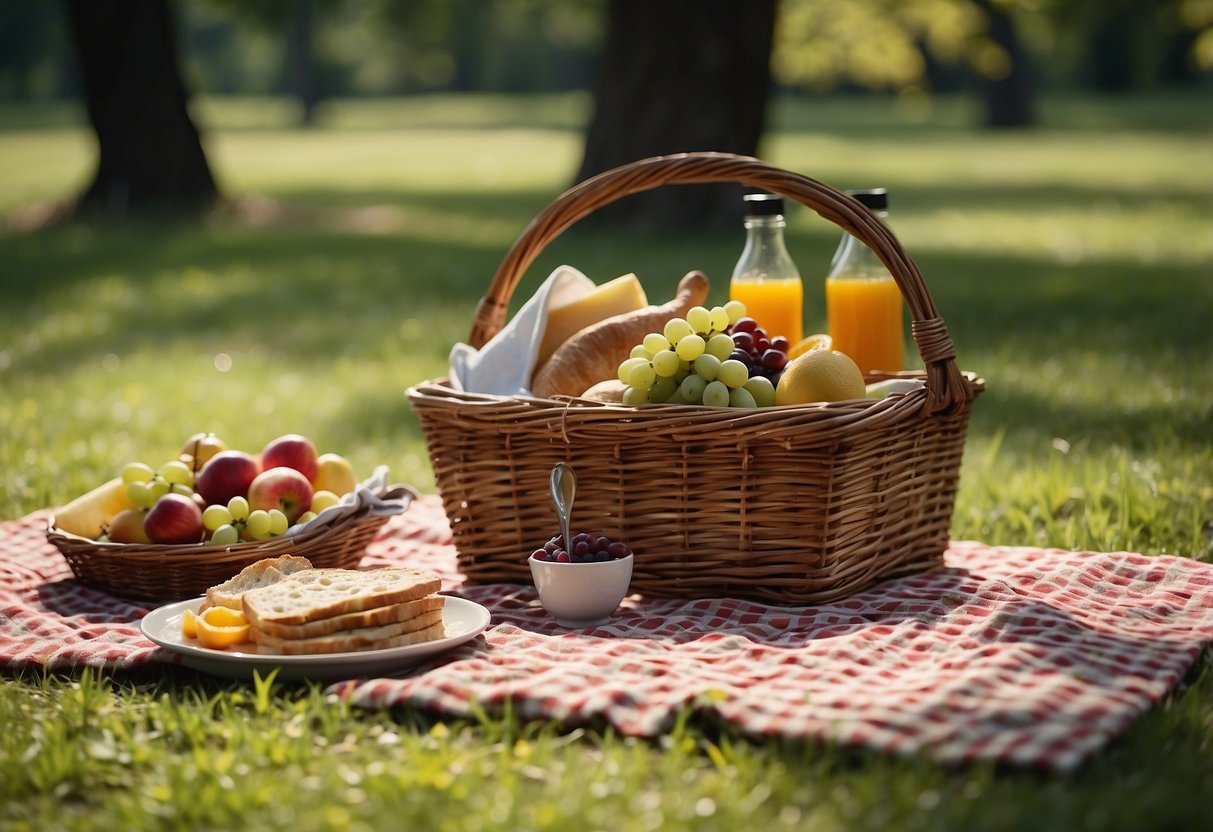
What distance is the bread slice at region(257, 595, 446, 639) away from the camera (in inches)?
92.1

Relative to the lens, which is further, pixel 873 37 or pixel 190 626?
pixel 873 37

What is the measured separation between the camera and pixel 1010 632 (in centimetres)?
247

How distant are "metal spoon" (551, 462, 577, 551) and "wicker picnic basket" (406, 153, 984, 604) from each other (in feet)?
0.23

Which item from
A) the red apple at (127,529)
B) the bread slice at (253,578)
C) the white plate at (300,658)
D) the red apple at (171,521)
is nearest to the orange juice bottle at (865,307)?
the white plate at (300,658)

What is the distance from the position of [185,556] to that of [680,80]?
7.01 meters

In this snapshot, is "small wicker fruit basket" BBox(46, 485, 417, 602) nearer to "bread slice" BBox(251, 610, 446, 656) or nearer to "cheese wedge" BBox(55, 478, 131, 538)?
"cheese wedge" BBox(55, 478, 131, 538)

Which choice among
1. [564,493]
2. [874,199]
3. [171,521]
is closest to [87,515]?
[171,521]

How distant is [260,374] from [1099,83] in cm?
4117

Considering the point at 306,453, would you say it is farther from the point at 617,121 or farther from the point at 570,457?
the point at 617,121

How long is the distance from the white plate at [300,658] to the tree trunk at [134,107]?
940 centimetres

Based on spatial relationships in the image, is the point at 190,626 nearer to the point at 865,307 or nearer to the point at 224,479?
the point at 224,479

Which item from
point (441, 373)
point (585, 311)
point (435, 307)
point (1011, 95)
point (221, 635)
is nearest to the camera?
point (221, 635)

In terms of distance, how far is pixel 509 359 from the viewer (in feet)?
10.2

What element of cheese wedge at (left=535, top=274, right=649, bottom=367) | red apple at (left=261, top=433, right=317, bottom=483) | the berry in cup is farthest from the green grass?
cheese wedge at (left=535, top=274, right=649, bottom=367)
